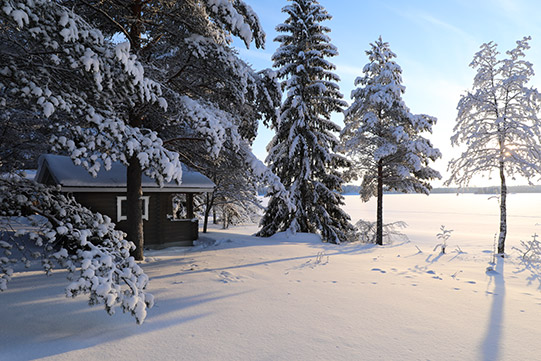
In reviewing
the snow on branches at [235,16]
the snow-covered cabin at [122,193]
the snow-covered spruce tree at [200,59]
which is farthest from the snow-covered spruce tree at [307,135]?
the snow on branches at [235,16]

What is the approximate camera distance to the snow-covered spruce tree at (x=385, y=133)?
16500 millimetres

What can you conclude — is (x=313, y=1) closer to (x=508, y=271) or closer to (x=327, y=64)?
(x=327, y=64)

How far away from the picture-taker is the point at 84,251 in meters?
3.71

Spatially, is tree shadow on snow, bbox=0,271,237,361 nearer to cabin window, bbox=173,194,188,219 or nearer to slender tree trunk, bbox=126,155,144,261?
slender tree trunk, bbox=126,155,144,261

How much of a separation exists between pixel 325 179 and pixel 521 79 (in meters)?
10.3

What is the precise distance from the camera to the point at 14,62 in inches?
173

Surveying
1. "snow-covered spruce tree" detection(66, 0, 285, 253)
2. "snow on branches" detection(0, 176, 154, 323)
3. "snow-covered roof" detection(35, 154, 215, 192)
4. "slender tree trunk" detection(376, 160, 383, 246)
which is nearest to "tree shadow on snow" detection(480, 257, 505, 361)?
"snow on branches" detection(0, 176, 154, 323)

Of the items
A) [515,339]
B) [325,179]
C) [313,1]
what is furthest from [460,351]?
[313,1]

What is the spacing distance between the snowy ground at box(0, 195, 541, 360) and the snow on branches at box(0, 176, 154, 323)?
0.56m

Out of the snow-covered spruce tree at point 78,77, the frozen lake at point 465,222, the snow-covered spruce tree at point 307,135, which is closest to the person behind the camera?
the snow-covered spruce tree at point 78,77

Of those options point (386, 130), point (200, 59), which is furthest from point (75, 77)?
point (386, 130)

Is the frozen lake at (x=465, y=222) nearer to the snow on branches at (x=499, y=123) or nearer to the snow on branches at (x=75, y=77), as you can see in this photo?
the snow on branches at (x=499, y=123)

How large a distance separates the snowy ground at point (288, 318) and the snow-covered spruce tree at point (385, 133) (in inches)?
367

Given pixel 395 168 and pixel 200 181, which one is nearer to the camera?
pixel 200 181
